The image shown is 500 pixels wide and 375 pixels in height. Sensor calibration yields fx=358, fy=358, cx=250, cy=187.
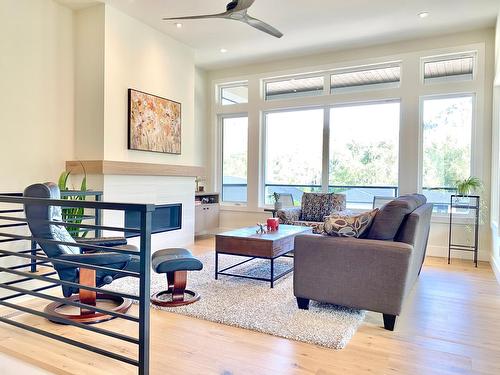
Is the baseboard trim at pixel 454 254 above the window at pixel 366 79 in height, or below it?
below

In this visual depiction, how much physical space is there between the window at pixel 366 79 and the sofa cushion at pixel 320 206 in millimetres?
1970

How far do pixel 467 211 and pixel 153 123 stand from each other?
4831mm

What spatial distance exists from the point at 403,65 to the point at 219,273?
4334 mm

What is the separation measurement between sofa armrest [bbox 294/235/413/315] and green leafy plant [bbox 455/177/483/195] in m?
2.86

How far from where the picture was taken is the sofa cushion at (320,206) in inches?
213

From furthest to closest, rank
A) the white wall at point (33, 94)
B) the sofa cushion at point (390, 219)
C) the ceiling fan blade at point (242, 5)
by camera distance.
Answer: the white wall at point (33, 94), the ceiling fan blade at point (242, 5), the sofa cushion at point (390, 219)

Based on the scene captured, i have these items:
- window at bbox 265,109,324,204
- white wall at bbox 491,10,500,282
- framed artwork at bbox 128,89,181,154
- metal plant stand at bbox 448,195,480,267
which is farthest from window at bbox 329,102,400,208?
framed artwork at bbox 128,89,181,154

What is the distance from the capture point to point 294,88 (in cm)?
664

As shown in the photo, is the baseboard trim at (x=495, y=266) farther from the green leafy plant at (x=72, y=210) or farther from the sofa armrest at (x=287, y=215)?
the green leafy plant at (x=72, y=210)

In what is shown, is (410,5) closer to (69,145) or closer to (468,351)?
(468,351)

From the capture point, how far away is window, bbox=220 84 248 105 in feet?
23.3

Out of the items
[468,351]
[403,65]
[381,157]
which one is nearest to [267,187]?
[381,157]

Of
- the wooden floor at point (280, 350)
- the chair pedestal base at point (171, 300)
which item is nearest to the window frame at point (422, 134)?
the wooden floor at point (280, 350)

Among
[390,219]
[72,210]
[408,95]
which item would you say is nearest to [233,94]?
[408,95]
